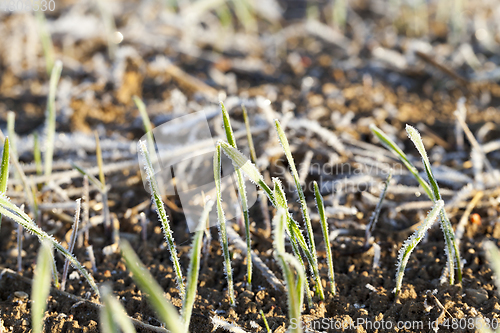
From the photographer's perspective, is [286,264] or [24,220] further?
[24,220]

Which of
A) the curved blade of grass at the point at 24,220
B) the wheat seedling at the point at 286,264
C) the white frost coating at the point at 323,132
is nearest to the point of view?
the wheat seedling at the point at 286,264

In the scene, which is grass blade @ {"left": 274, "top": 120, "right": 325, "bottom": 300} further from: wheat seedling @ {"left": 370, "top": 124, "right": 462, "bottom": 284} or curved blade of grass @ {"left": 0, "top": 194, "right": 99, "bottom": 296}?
curved blade of grass @ {"left": 0, "top": 194, "right": 99, "bottom": 296}

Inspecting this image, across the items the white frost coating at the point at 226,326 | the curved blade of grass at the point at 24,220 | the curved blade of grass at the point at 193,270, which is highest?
the curved blade of grass at the point at 24,220

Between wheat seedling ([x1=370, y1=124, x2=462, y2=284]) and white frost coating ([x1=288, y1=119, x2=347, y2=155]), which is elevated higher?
white frost coating ([x1=288, y1=119, x2=347, y2=155])

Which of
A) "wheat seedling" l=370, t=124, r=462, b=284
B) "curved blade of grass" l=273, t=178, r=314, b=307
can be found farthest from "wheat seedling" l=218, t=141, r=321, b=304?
"wheat seedling" l=370, t=124, r=462, b=284

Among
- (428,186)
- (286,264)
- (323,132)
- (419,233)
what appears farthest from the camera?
(323,132)

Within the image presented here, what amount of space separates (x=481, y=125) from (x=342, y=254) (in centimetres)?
87

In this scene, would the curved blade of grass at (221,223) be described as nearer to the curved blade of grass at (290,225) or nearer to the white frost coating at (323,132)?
the curved blade of grass at (290,225)

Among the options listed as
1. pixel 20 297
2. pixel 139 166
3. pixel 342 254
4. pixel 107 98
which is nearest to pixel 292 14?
pixel 107 98

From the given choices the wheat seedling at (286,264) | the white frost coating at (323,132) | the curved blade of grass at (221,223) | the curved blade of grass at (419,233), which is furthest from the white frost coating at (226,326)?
the white frost coating at (323,132)

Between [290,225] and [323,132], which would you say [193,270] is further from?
[323,132]

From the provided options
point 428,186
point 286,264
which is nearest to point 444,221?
point 428,186

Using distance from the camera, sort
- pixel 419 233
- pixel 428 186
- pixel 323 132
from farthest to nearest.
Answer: pixel 323 132
pixel 428 186
pixel 419 233

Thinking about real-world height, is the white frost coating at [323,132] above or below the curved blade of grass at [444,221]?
above
